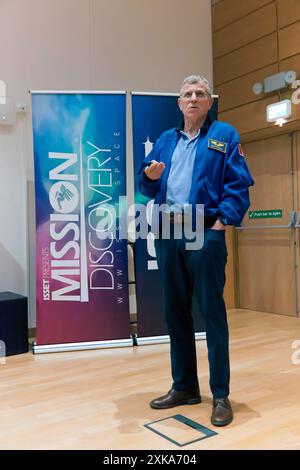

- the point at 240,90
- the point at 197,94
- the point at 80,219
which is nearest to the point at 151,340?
the point at 80,219

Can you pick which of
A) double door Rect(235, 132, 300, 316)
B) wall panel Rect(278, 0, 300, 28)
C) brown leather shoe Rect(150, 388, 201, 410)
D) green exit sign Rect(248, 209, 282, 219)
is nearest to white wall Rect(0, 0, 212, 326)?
wall panel Rect(278, 0, 300, 28)

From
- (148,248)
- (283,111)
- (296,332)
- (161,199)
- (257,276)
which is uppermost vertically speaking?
(283,111)

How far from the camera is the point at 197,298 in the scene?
2.11 m

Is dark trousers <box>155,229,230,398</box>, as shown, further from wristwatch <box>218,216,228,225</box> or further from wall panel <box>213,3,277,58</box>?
wall panel <box>213,3,277,58</box>

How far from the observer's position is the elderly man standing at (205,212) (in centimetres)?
202

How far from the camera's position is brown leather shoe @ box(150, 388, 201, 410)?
2.26 metres

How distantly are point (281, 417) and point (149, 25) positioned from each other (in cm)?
393

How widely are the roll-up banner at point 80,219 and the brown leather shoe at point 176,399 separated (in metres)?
1.30

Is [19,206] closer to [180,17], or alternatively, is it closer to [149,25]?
[149,25]

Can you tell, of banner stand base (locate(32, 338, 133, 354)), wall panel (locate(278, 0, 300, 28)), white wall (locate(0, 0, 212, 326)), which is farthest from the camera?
wall panel (locate(278, 0, 300, 28))

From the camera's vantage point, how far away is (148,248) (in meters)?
3.65
